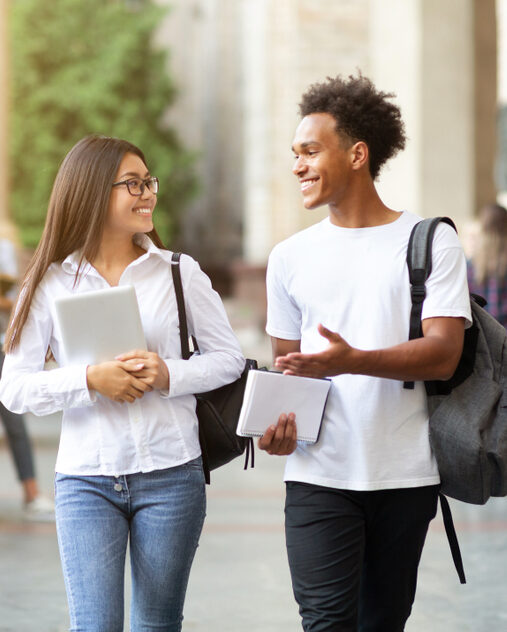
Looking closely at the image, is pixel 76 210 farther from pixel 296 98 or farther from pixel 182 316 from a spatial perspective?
pixel 296 98

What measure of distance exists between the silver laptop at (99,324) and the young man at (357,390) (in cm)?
42

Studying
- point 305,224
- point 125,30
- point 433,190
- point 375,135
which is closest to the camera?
point 375,135

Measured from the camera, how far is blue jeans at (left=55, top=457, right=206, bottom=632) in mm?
3078

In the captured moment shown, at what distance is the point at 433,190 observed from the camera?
12.8 metres

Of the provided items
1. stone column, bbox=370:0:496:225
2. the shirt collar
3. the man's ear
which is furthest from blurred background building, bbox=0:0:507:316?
the shirt collar

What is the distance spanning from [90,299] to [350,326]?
73 centimetres

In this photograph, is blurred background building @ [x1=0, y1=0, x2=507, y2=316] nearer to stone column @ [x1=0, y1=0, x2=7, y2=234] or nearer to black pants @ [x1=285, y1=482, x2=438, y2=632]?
stone column @ [x1=0, y1=0, x2=7, y2=234]

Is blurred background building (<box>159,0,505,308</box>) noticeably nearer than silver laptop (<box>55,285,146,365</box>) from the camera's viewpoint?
No

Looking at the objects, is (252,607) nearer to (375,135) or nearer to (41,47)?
(375,135)

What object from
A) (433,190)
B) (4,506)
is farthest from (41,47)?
(4,506)

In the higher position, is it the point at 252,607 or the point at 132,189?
the point at 132,189

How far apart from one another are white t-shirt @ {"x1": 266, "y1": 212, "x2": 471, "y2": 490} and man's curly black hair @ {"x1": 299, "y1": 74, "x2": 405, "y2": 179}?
27 centimetres

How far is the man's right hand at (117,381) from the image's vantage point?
121 inches

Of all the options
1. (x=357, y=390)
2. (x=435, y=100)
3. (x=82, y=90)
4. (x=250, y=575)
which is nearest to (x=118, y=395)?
(x=357, y=390)
